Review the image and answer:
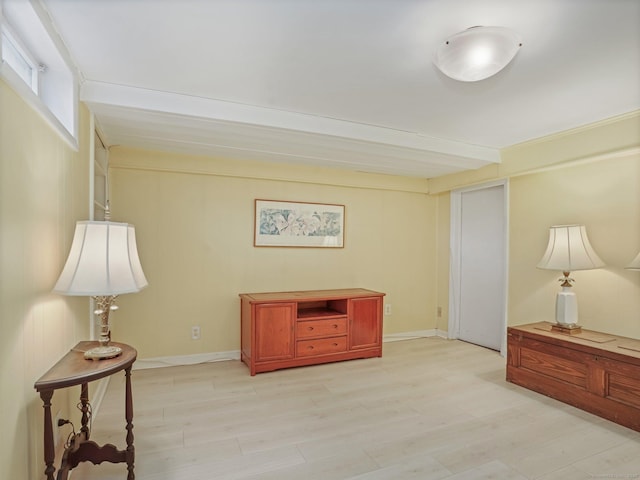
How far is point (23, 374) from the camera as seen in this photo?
1.43 meters

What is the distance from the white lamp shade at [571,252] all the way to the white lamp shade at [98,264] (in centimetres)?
322

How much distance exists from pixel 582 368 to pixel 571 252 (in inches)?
36.8

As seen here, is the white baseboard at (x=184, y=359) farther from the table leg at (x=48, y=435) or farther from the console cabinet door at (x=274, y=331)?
the table leg at (x=48, y=435)

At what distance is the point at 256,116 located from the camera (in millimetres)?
2781

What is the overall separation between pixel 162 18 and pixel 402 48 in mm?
1211

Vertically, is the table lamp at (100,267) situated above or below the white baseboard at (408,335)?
above

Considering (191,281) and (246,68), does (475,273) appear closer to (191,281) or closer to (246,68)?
(191,281)

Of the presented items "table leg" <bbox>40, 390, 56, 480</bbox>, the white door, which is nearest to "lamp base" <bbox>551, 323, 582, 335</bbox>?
the white door

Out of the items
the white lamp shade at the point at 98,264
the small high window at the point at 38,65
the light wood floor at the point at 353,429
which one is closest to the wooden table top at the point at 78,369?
the white lamp shade at the point at 98,264

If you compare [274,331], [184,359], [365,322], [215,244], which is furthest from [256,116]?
[184,359]

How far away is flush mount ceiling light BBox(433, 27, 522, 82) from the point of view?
169cm

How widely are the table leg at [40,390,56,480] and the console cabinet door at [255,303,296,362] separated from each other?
2.03 metres

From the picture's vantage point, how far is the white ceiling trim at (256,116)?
7.95ft

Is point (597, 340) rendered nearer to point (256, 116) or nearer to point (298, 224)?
point (298, 224)
